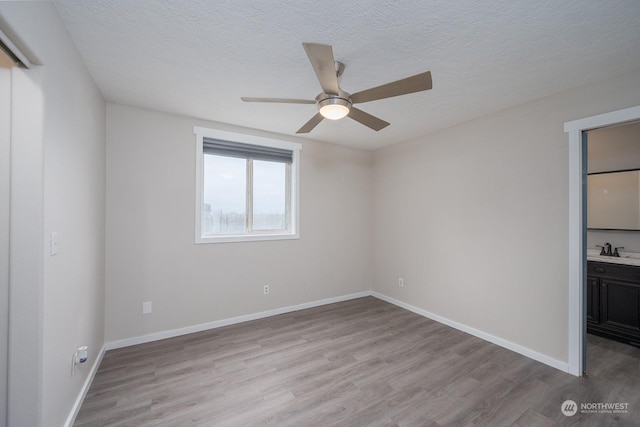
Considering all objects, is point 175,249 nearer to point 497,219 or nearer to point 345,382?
point 345,382

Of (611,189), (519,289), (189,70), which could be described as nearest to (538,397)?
(519,289)

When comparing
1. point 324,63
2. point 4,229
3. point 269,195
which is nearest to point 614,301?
point 324,63

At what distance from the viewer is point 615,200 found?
3248 mm

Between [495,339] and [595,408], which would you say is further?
[495,339]

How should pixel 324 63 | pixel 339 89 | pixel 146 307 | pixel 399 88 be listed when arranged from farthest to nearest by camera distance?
pixel 146 307
pixel 339 89
pixel 399 88
pixel 324 63

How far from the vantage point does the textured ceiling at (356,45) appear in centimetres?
146

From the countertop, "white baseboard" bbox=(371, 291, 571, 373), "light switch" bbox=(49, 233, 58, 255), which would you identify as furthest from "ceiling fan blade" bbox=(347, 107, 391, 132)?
the countertop

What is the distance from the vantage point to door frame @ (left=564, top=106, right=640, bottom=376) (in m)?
2.27

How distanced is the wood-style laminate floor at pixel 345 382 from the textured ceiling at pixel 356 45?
2.49 m

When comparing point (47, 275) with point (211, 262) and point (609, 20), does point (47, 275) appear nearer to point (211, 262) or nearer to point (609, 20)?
point (211, 262)

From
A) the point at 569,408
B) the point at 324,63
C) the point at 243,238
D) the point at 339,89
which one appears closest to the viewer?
the point at 324,63

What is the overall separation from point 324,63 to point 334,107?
0.39 m

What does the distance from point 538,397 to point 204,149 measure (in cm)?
394

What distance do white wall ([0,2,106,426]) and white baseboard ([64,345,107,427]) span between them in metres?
0.05
